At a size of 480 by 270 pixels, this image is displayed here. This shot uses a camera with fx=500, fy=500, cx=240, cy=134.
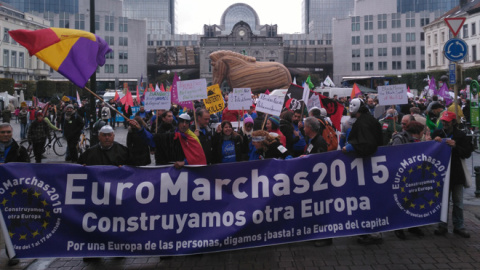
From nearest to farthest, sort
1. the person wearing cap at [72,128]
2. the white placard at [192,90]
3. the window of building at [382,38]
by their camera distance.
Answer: the white placard at [192,90] < the person wearing cap at [72,128] < the window of building at [382,38]

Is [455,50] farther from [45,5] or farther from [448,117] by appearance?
[45,5]

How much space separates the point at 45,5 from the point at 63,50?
124362mm

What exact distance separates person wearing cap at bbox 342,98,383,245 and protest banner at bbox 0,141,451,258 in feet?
0.43

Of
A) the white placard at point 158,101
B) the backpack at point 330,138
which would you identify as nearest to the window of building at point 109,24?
the white placard at point 158,101

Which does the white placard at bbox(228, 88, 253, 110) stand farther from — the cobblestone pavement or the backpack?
the cobblestone pavement

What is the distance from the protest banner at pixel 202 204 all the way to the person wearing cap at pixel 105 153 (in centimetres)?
42

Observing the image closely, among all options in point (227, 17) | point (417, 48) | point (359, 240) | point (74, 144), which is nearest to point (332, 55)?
point (417, 48)

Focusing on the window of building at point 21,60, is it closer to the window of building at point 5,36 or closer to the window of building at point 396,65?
the window of building at point 5,36

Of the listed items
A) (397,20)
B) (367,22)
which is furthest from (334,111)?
(397,20)

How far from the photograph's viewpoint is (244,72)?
35.6 meters

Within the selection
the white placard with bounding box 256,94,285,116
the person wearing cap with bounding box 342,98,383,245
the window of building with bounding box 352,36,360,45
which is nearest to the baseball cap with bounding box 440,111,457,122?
the person wearing cap with bounding box 342,98,383,245

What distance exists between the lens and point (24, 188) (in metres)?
5.43

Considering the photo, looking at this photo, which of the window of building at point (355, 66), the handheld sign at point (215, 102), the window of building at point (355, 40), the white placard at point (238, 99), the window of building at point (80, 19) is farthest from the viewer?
the window of building at point (355, 66)

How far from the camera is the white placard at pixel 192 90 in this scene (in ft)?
32.2
